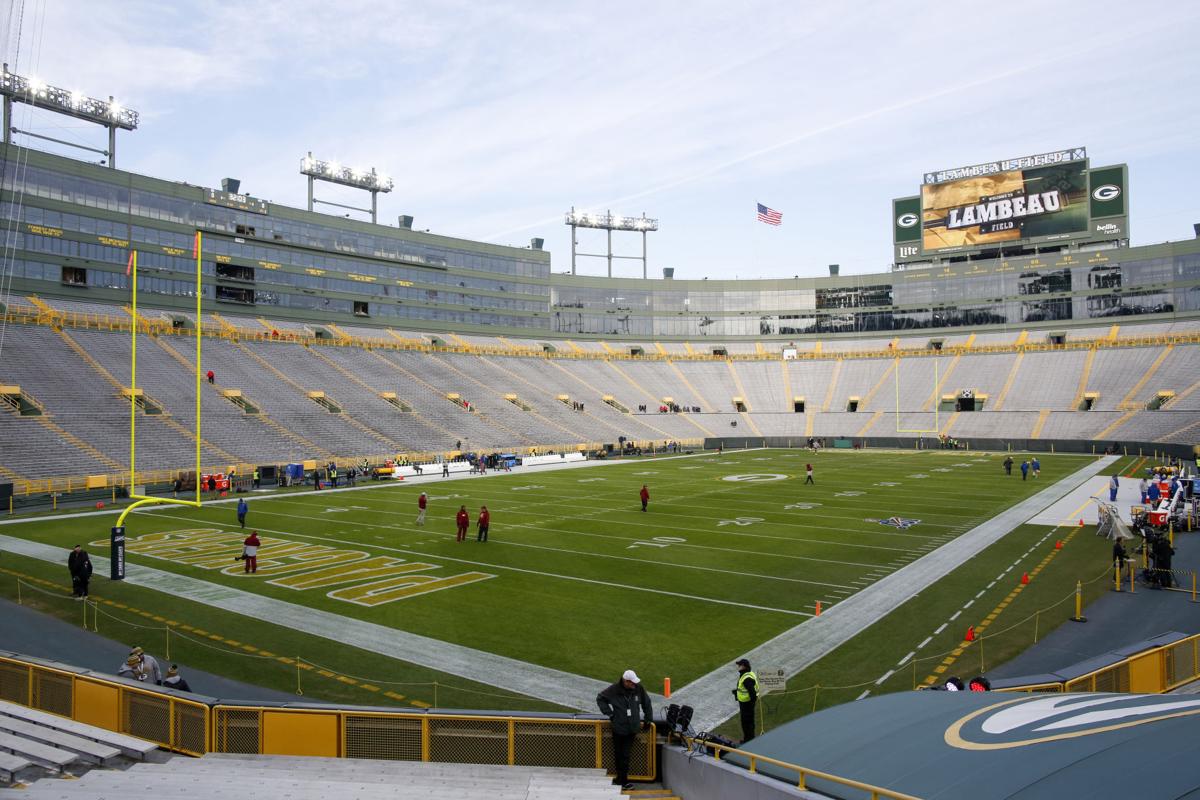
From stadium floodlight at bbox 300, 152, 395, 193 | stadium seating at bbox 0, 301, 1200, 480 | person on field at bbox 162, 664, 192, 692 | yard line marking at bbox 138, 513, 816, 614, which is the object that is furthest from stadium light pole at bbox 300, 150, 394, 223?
person on field at bbox 162, 664, 192, 692

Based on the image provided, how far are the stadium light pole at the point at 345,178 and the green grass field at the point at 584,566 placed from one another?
4513cm

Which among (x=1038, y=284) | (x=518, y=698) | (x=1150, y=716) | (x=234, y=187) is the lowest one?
(x=518, y=698)

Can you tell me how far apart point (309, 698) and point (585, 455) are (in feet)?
157

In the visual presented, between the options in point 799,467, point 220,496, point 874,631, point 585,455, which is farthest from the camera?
point 585,455

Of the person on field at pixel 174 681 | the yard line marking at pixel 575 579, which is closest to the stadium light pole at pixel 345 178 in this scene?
the yard line marking at pixel 575 579

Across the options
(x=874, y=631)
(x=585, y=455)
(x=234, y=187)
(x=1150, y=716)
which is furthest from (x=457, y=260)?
(x=1150, y=716)

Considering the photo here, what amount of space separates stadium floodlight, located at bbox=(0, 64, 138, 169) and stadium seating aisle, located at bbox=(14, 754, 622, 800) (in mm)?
57246

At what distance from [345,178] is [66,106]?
2398cm

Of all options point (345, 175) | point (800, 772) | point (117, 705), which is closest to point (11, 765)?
point (117, 705)

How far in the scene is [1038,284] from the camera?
274ft

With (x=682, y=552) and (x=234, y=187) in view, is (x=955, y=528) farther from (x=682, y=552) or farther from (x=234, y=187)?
(x=234, y=187)

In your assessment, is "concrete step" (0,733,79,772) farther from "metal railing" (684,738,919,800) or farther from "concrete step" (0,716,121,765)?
"metal railing" (684,738,919,800)

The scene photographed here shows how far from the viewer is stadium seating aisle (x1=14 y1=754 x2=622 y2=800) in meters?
7.09

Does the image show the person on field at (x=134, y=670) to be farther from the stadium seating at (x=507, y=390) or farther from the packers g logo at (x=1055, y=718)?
the stadium seating at (x=507, y=390)
